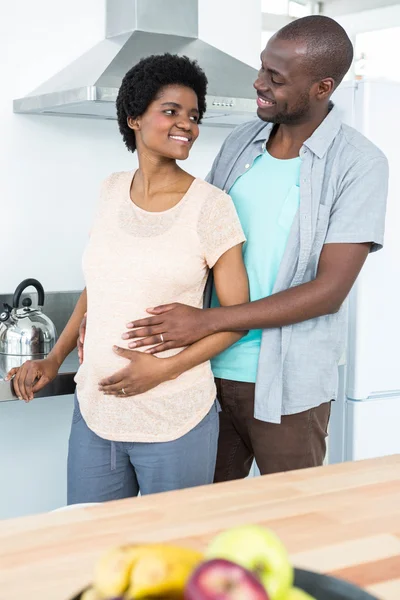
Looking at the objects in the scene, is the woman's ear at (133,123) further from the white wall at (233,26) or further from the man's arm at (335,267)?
the white wall at (233,26)

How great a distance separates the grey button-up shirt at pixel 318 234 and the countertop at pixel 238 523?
1.89ft

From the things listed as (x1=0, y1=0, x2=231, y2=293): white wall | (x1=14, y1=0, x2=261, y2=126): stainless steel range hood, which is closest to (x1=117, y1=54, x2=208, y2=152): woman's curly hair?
(x1=14, y1=0, x2=261, y2=126): stainless steel range hood

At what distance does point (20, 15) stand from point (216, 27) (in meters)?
0.74

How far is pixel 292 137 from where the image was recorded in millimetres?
1844

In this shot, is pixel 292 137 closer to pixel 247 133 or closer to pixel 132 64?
pixel 247 133

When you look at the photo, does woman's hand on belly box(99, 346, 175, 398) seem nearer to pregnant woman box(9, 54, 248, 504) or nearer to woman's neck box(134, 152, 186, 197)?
pregnant woman box(9, 54, 248, 504)

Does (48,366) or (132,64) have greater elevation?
(132,64)

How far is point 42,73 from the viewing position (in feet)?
8.91

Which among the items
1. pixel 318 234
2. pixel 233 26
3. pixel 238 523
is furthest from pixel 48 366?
pixel 233 26

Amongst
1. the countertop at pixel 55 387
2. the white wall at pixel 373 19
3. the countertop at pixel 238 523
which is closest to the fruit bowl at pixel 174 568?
the countertop at pixel 238 523

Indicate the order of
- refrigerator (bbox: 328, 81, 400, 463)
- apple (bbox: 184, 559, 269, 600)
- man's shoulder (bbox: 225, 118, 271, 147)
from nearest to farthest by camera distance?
apple (bbox: 184, 559, 269, 600)
man's shoulder (bbox: 225, 118, 271, 147)
refrigerator (bbox: 328, 81, 400, 463)

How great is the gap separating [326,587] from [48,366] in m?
1.38

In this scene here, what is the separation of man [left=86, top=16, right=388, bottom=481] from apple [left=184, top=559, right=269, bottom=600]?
1135mm

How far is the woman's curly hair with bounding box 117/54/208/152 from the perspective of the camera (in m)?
1.71
